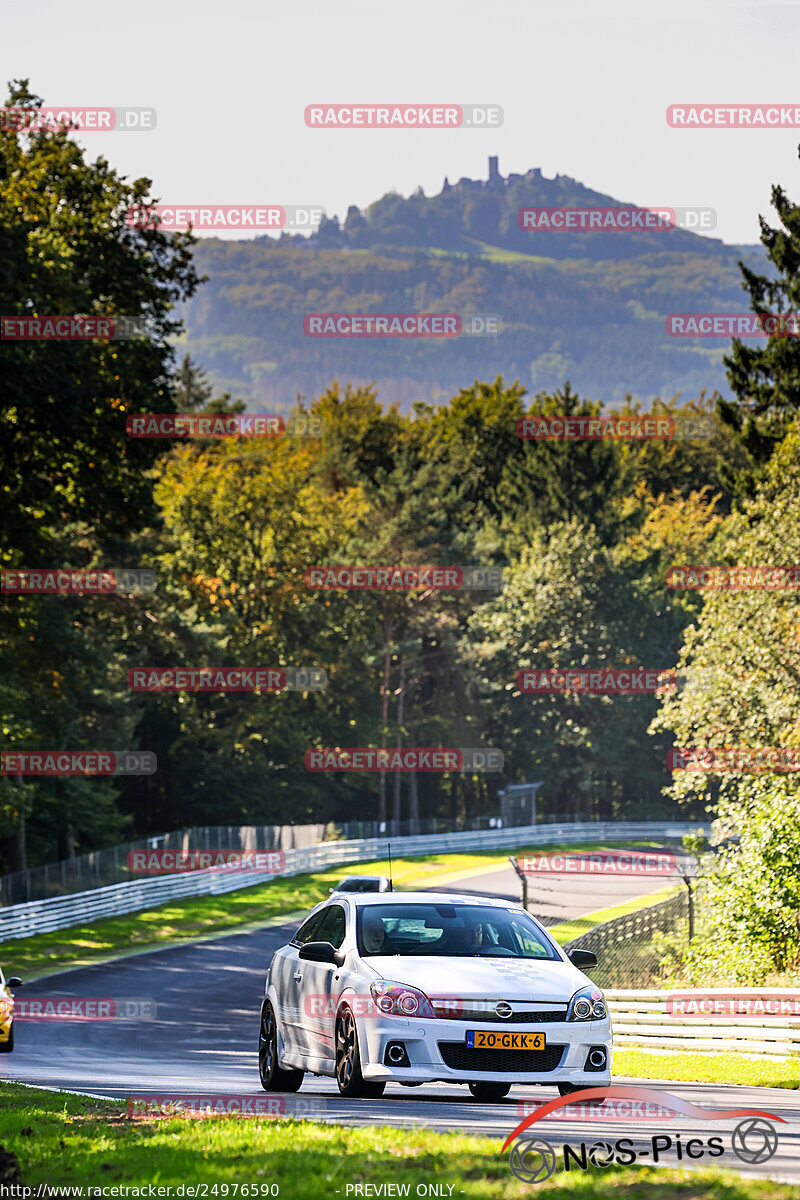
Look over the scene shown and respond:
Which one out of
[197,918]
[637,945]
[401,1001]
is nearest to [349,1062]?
[401,1001]

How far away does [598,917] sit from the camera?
135 ft

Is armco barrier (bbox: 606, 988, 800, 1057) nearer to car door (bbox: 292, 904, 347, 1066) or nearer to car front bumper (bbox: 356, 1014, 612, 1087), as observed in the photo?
car door (bbox: 292, 904, 347, 1066)

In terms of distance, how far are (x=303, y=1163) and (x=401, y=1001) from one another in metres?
2.41

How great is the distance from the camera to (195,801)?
69.4 meters

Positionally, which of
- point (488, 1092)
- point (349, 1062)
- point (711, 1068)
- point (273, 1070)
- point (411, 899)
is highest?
point (411, 899)

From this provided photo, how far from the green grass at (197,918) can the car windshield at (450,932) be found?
947 inches

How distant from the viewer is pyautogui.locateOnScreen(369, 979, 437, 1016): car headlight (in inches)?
384

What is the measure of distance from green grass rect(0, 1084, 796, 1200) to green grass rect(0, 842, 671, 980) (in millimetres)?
25486

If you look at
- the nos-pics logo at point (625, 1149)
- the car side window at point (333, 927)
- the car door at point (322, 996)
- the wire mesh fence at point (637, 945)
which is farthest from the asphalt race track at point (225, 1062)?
the wire mesh fence at point (637, 945)

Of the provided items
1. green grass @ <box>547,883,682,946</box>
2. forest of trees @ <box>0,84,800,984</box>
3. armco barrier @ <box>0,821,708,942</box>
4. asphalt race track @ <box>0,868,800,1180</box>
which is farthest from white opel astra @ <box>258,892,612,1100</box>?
armco barrier @ <box>0,821,708,942</box>

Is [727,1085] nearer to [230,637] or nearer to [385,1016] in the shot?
[385,1016]

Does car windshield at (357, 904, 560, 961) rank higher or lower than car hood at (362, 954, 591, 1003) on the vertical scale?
higher

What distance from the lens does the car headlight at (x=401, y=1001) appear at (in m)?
9.75

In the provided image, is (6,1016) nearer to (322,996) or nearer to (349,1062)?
(322,996)
